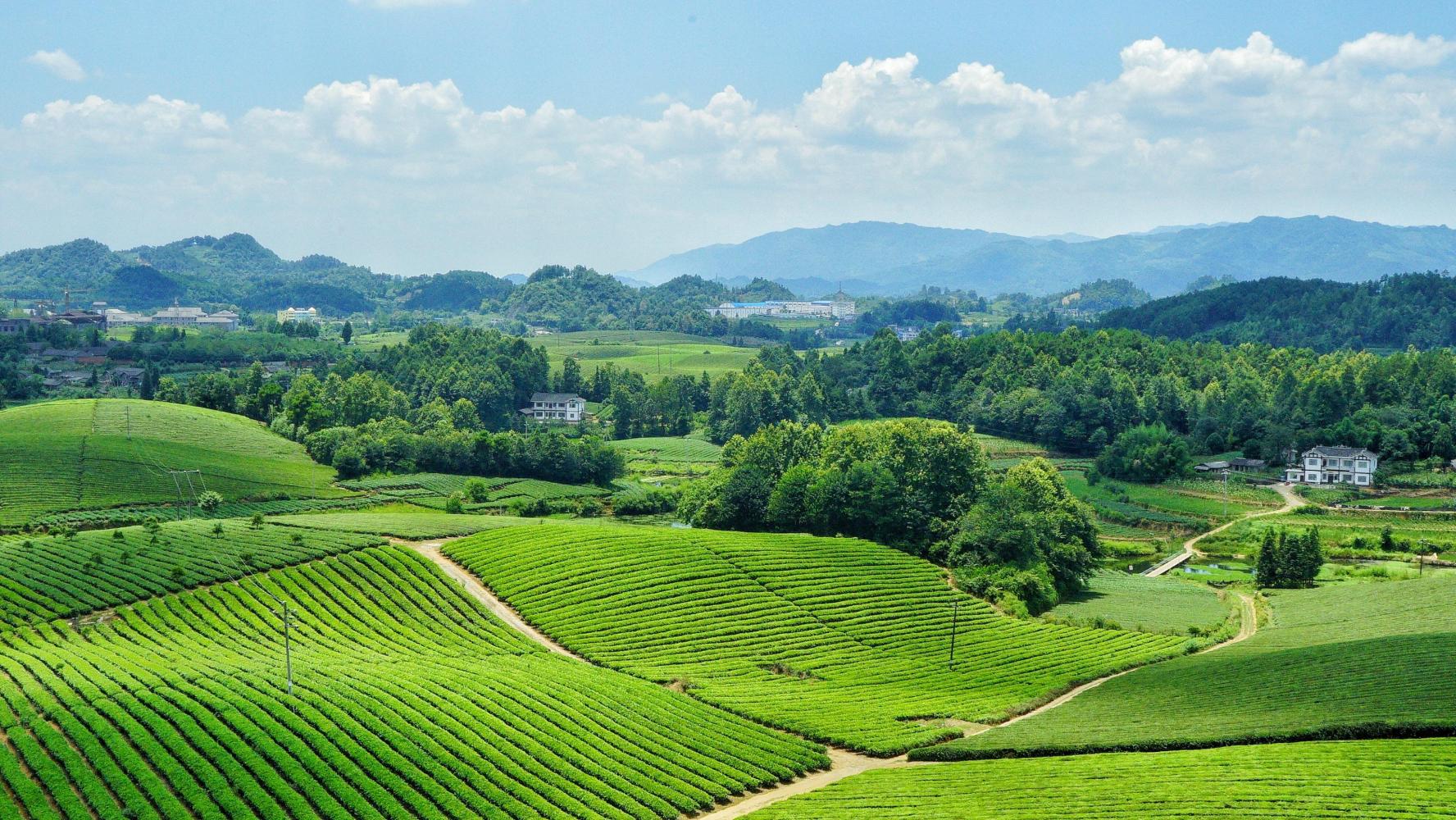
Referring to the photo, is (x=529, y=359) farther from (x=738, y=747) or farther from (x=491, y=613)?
(x=738, y=747)

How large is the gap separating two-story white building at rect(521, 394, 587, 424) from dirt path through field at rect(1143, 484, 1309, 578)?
90.4 m

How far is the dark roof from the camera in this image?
124 metres

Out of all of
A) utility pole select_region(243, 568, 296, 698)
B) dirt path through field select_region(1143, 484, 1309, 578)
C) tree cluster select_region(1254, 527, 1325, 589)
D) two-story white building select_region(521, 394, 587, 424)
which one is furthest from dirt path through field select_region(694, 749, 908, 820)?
two-story white building select_region(521, 394, 587, 424)

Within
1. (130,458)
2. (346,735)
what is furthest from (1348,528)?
(130,458)

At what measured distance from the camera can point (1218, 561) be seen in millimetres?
95312

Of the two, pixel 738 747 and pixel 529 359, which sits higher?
pixel 529 359

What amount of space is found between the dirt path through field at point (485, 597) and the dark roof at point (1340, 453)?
307 ft

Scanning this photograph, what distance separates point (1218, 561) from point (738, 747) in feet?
204

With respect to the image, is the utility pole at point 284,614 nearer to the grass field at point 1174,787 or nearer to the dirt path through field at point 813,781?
the dirt path through field at point 813,781

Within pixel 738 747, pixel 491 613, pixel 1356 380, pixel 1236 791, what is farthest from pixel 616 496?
pixel 1356 380

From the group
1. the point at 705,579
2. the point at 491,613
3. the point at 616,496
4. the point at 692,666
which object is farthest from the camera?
the point at 616,496

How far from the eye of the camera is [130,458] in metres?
104

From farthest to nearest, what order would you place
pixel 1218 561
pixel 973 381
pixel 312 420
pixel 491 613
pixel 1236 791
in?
pixel 973 381 → pixel 312 420 → pixel 1218 561 → pixel 491 613 → pixel 1236 791

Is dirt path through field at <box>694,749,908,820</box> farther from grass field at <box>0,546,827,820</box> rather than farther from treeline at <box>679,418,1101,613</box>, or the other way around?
treeline at <box>679,418,1101,613</box>
